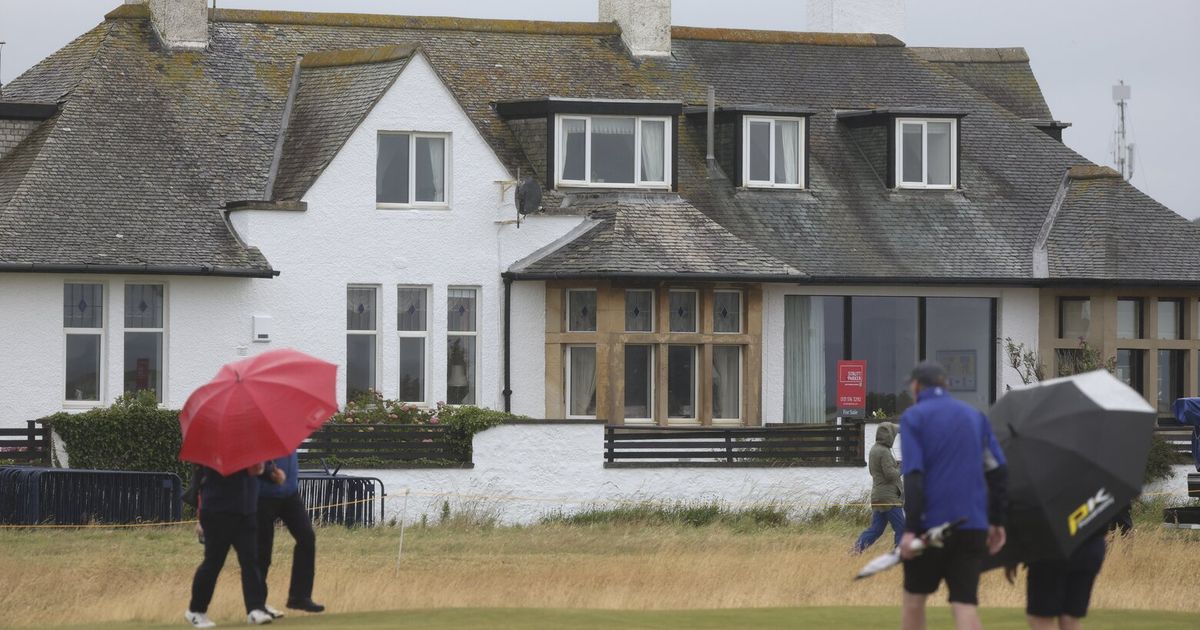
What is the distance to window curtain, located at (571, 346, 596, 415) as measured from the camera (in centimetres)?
3111

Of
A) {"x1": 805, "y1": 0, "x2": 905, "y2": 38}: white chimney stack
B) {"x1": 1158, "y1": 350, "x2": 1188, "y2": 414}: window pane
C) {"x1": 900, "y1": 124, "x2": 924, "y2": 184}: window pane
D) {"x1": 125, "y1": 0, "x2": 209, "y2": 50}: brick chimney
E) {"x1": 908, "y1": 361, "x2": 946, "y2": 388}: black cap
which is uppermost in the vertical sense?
{"x1": 805, "y1": 0, "x2": 905, "y2": 38}: white chimney stack

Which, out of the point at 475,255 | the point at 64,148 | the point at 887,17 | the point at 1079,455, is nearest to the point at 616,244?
the point at 475,255

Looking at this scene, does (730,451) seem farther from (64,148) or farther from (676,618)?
(676,618)

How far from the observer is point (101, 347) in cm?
2925

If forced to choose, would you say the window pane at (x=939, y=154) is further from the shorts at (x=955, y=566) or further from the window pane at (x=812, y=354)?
the shorts at (x=955, y=566)

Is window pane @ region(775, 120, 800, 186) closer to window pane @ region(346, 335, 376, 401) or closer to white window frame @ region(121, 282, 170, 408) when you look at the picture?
window pane @ region(346, 335, 376, 401)

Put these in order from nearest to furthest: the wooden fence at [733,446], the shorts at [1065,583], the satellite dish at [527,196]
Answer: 1. the shorts at [1065,583]
2. the wooden fence at [733,446]
3. the satellite dish at [527,196]

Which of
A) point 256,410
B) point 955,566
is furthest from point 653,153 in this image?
point 955,566

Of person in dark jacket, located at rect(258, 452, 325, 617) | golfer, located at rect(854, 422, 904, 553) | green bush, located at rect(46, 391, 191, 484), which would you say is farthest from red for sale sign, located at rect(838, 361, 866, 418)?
person in dark jacket, located at rect(258, 452, 325, 617)

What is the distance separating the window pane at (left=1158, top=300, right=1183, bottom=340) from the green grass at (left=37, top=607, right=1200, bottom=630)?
18.4 meters

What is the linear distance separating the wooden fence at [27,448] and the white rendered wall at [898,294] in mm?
11282

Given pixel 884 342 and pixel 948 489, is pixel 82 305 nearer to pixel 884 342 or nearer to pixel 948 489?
pixel 884 342

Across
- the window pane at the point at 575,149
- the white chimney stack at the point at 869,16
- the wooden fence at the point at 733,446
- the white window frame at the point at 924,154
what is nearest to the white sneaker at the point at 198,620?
the wooden fence at the point at 733,446

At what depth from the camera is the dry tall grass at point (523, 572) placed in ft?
56.1
